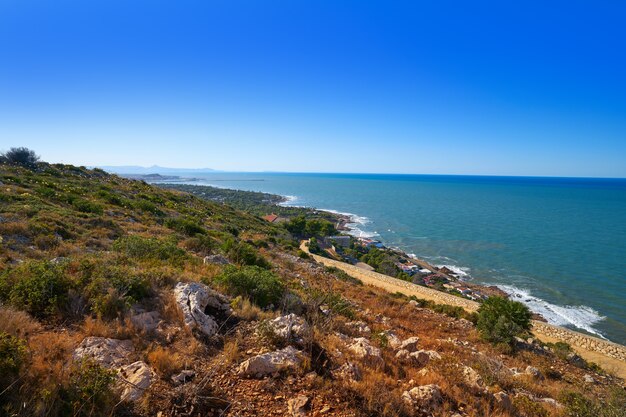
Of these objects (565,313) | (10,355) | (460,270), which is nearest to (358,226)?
(460,270)

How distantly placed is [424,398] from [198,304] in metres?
4.76

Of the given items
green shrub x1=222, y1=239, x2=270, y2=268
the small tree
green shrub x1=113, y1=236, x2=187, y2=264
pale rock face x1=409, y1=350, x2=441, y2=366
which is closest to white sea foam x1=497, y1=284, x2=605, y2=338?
pale rock face x1=409, y1=350, x2=441, y2=366

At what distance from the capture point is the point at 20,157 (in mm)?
33000

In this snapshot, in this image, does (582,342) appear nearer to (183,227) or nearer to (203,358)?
(203,358)

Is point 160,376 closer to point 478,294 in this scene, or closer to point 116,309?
point 116,309

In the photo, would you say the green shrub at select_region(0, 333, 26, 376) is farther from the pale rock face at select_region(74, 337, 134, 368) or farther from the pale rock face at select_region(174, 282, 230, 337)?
the pale rock face at select_region(174, 282, 230, 337)

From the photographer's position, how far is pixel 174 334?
559cm

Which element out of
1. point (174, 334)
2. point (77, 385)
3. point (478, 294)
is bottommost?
point (478, 294)

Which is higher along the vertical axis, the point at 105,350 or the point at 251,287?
the point at 105,350

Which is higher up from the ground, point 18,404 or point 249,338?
point 18,404

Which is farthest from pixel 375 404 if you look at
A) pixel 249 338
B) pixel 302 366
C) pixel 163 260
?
pixel 163 260

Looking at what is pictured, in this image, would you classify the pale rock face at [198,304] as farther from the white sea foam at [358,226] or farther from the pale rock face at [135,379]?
the white sea foam at [358,226]

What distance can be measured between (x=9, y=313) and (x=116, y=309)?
150 cm

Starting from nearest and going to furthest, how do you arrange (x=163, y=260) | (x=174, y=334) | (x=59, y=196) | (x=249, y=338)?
(x=174, y=334) < (x=249, y=338) < (x=163, y=260) < (x=59, y=196)
